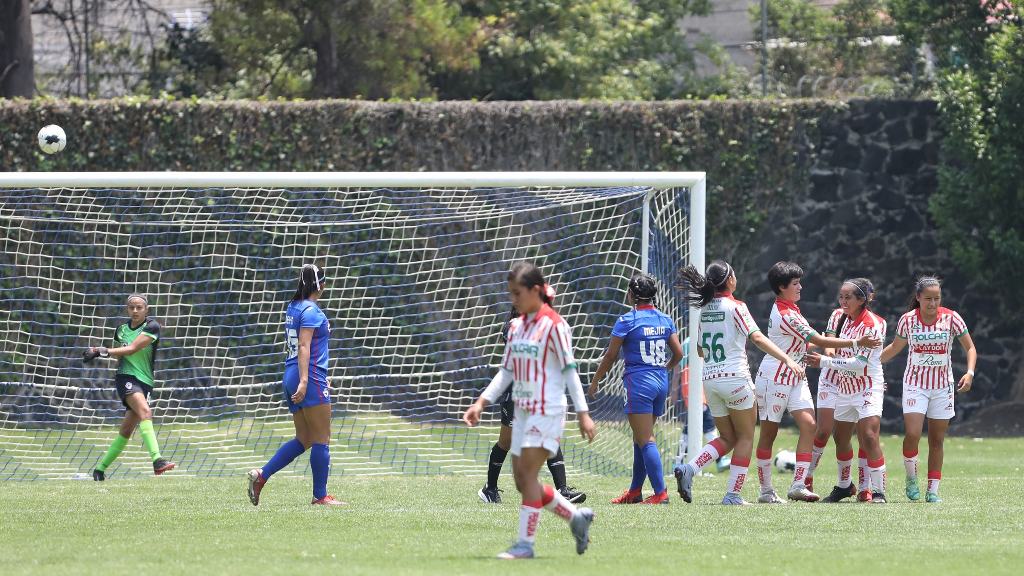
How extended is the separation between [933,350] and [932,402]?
39 centimetres

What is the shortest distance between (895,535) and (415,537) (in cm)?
286

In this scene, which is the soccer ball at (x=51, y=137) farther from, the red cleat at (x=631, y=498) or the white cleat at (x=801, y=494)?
the white cleat at (x=801, y=494)

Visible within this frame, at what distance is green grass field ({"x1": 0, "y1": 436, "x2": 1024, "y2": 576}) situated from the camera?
7.34m

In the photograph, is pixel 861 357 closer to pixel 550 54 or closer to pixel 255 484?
pixel 255 484

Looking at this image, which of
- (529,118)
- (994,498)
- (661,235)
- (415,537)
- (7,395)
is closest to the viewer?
(415,537)

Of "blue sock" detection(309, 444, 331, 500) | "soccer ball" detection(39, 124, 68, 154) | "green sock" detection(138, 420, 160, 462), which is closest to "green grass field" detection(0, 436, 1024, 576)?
"blue sock" detection(309, 444, 331, 500)

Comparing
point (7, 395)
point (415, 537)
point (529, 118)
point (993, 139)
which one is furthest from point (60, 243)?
point (993, 139)

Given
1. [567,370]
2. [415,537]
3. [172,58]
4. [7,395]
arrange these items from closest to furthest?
1. [567,370]
2. [415,537]
3. [7,395]
4. [172,58]

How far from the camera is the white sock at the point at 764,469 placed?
10609 millimetres

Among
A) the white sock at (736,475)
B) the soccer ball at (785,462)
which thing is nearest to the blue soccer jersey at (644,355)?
the white sock at (736,475)

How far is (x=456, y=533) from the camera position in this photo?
8.73 metres

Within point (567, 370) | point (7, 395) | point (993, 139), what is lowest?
point (7, 395)

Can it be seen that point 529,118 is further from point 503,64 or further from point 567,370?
point 567,370

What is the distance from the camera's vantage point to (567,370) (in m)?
7.61
